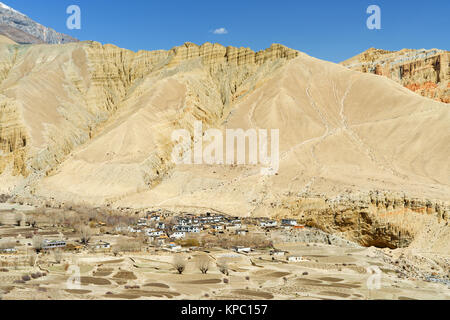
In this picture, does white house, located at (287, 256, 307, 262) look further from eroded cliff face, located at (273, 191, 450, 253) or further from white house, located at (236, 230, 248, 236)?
eroded cliff face, located at (273, 191, 450, 253)

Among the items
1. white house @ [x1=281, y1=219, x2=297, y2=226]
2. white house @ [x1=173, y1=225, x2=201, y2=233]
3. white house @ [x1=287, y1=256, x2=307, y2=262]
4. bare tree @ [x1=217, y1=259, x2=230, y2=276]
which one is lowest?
white house @ [x1=287, y1=256, x2=307, y2=262]

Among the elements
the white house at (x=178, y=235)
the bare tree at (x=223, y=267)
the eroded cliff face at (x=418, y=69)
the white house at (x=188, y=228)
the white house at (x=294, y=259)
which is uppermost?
the eroded cliff face at (x=418, y=69)

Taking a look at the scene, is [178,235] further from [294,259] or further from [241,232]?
[294,259]

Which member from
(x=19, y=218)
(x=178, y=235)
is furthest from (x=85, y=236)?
(x=19, y=218)

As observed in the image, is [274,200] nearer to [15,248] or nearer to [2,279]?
[15,248]

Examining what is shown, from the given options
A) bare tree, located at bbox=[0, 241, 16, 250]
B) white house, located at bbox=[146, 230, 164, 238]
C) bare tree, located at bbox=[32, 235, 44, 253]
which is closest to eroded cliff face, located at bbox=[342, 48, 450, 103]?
white house, located at bbox=[146, 230, 164, 238]

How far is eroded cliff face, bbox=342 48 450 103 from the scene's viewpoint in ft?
352

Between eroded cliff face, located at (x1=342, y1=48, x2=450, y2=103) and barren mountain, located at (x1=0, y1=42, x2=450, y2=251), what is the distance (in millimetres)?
28579

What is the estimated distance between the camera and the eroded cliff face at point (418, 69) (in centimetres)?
10738

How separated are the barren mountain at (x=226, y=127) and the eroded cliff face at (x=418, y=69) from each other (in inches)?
1125

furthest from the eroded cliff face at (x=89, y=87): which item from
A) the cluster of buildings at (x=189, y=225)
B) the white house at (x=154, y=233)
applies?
the white house at (x=154, y=233)

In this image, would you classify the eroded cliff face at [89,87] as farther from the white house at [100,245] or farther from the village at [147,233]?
the white house at [100,245]

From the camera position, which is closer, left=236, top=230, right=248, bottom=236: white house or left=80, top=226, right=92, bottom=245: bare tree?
left=80, top=226, right=92, bottom=245: bare tree
